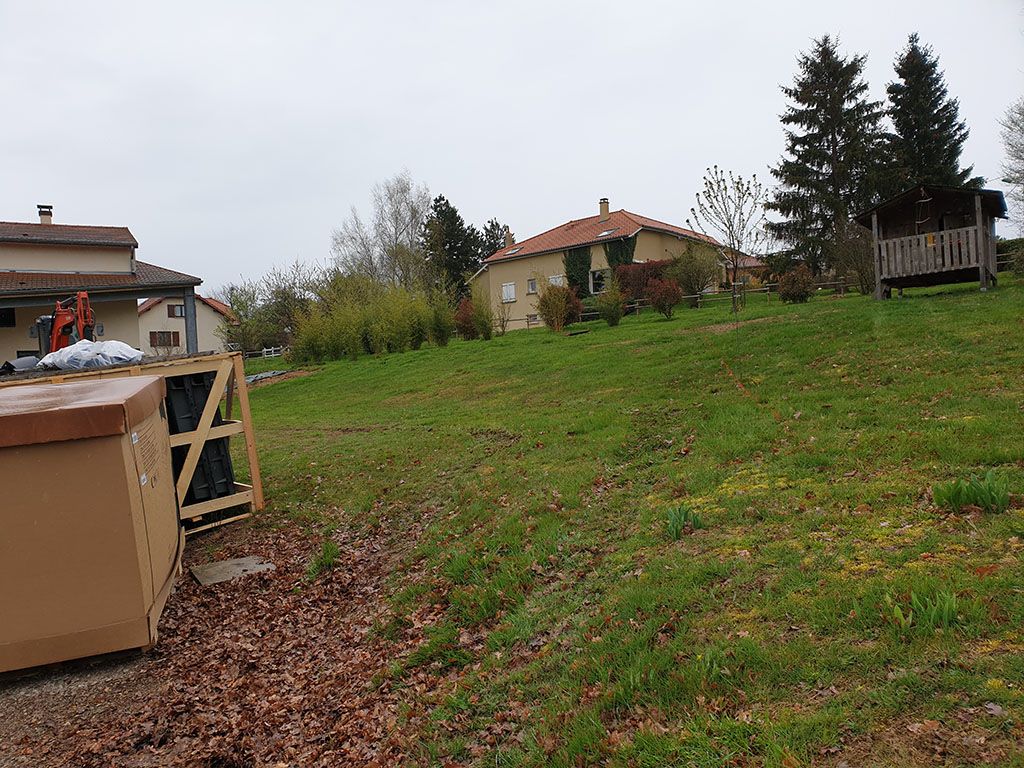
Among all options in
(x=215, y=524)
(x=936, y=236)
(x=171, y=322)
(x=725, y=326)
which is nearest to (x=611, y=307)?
(x=725, y=326)

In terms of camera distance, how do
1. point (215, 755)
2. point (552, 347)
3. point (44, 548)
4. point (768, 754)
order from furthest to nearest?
point (552, 347) < point (44, 548) < point (215, 755) < point (768, 754)

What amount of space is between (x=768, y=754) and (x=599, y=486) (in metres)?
4.22

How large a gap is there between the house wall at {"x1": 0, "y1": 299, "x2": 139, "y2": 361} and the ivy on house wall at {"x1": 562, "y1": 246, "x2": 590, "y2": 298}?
861 inches

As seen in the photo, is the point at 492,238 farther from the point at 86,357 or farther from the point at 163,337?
the point at 86,357

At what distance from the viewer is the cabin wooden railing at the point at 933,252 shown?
16.0 metres

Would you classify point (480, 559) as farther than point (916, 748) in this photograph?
Yes

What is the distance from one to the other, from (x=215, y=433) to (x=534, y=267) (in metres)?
34.2

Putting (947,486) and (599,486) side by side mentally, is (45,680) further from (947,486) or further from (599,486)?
(947,486)

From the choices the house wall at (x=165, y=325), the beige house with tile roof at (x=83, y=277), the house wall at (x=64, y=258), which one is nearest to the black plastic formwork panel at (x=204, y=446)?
the beige house with tile roof at (x=83, y=277)

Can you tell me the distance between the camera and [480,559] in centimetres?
570

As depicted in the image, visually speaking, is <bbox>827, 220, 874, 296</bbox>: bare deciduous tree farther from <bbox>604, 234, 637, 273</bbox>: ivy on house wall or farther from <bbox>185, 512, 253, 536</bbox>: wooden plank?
<bbox>185, 512, 253, 536</bbox>: wooden plank

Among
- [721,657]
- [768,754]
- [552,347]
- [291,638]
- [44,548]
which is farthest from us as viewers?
[552,347]

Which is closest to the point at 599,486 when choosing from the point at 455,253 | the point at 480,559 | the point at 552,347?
the point at 480,559

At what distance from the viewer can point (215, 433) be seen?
306 inches
